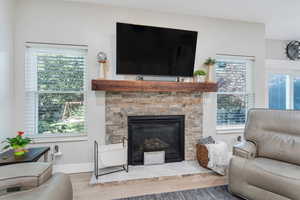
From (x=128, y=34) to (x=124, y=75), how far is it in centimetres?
65

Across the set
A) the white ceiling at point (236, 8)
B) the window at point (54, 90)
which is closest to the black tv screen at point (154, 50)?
the white ceiling at point (236, 8)

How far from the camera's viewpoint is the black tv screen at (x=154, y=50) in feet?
8.70

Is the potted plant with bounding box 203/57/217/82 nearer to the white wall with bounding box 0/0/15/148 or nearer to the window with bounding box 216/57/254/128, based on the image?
the window with bounding box 216/57/254/128

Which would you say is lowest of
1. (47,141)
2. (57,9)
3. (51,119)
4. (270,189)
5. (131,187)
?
(131,187)

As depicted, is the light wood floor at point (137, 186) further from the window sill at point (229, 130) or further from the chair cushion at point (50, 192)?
the window sill at point (229, 130)

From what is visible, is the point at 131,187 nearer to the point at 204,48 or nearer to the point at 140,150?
the point at 140,150

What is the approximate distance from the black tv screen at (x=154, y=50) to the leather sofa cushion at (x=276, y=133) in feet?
4.18

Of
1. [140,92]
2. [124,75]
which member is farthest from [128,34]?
[140,92]

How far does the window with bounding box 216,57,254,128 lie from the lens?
3336 millimetres

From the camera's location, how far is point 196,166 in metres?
2.82

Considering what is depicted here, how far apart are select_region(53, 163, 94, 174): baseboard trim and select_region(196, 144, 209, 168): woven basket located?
179 centimetres

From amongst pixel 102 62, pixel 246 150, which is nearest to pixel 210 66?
pixel 246 150

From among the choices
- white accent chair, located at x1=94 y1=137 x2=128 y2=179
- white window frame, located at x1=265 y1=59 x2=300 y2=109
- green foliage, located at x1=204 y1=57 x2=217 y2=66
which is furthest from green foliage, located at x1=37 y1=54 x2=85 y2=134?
white window frame, located at x1=265 y1=59 x2=300 y2=109

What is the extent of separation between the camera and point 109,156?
8.07 feet
